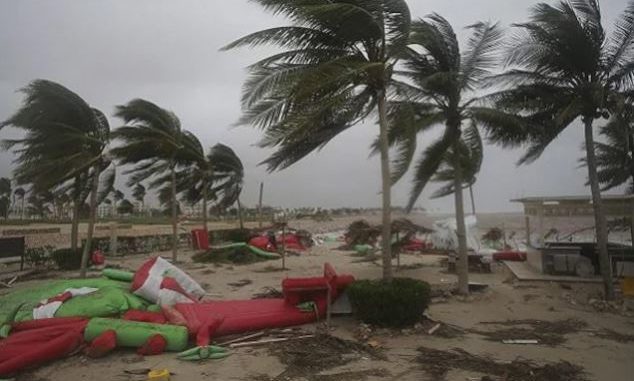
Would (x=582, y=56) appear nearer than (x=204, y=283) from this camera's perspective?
Yes

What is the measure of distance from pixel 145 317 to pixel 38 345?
148cm

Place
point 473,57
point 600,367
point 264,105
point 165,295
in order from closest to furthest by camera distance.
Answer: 1. point 600,367
2. point 165,295
3. point 264,105
4. point 473,57

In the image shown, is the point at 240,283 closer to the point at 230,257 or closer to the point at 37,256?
the point at 230,257

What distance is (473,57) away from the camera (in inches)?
417

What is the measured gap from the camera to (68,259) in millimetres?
15219

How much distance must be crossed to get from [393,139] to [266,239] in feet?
40.1


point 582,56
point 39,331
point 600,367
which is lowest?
point 600,367

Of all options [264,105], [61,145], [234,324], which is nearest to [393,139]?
[264,105]

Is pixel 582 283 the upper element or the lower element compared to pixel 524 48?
lower

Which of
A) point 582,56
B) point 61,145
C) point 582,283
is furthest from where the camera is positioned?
point 61,145

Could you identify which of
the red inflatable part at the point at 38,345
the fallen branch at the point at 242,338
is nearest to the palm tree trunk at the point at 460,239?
the fallen branch at the point at 242,338

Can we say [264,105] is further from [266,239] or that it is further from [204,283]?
[266,239]

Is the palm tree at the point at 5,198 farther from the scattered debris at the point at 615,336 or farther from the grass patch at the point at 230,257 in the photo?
the scattered debris at the point at 615,336

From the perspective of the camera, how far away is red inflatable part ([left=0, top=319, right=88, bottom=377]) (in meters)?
5.36
